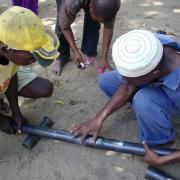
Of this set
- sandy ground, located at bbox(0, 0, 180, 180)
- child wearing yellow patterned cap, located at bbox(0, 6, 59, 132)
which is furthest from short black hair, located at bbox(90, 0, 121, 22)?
sandy ground, located at bbox(0, 0, 180, 180)

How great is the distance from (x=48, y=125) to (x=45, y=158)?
0.33 m

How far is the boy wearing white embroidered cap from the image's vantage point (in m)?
2.25

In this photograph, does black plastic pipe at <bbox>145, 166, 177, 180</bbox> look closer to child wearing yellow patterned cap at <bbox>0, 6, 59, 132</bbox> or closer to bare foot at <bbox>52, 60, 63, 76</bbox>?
child wearing yellow patterned cap at <bbox>0, 6, 59, 132</bbox>

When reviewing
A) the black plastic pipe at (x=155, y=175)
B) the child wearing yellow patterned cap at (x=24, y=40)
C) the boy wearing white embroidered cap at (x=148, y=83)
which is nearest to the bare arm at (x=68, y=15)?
the boy wearing white embroidered cap at (x=148, y=83)

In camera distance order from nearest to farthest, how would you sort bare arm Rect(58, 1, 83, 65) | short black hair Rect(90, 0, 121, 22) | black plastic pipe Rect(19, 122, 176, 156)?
black plastic pipe Rect(19, 122, 176, 156), short black hair Rect(90, 0, 121, 22), bare arm Rect(58, 1, 83, 65)

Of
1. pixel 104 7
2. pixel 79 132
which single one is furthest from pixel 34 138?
pixel 104 7

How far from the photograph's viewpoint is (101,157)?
8.96 feet

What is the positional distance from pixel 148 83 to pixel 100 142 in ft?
1.82

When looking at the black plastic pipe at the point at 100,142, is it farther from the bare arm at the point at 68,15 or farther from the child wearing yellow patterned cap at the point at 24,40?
the bare arm at the point at 68,15

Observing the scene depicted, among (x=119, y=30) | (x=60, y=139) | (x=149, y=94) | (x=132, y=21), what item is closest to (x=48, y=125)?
(x=60, y=139)

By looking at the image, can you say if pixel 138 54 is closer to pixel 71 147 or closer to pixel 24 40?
pixel 24 40

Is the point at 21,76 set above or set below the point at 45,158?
above

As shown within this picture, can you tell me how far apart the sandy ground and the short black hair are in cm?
78

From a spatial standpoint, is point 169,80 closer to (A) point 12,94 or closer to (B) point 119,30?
(A) point 12,94
